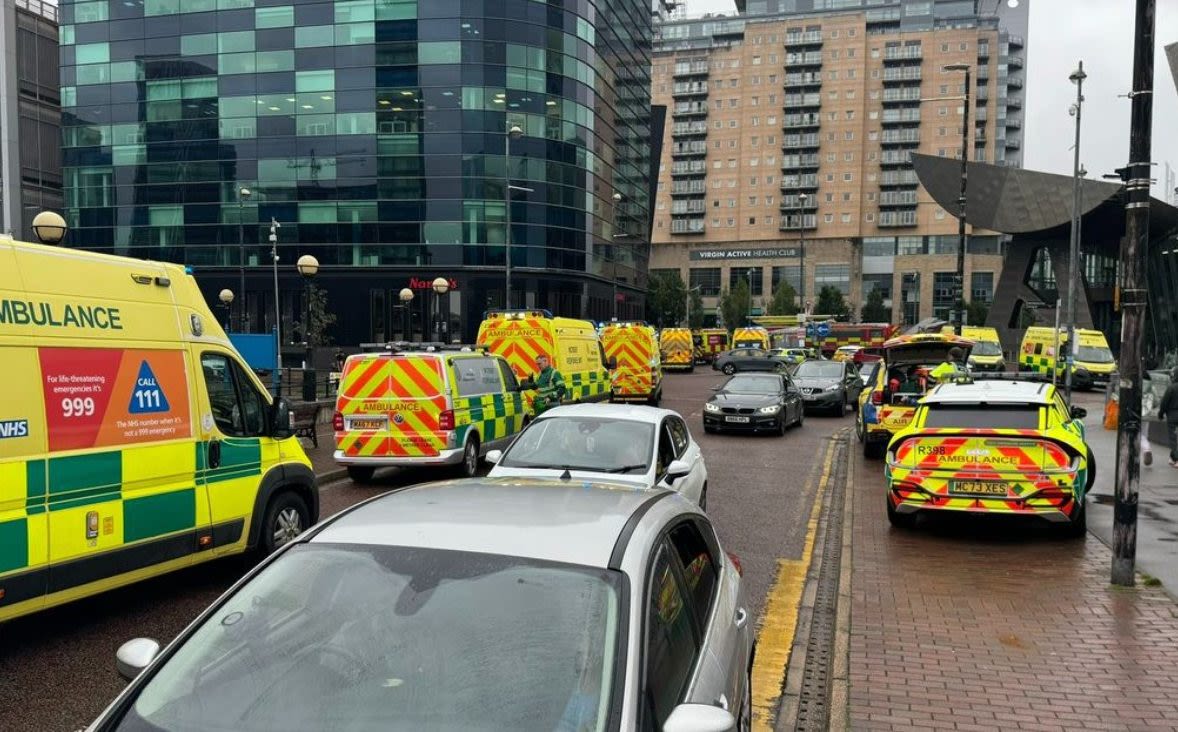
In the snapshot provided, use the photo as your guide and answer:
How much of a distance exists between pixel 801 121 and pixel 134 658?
109 m

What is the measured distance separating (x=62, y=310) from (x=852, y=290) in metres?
104

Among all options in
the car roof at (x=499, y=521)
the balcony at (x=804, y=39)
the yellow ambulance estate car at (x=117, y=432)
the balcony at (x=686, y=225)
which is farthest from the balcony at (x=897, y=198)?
the car roof at (x=499, y=521)

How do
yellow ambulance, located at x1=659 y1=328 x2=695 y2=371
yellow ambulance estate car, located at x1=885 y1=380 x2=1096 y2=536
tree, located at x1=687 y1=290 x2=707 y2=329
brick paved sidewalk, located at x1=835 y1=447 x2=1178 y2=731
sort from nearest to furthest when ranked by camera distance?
brick paved sidewalk, located at x1=835 y1=447 x2=1178 y2=731 < yellow ambulance estate car, located at x1=885 y1=380 x2=1096 y2=536 < yellow ambulance, located at x1=659 y1=328 x2=695 y2=371 < tree, located at x1=687 y1=290 x2=707 y2=329

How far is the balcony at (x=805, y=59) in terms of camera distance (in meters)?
103

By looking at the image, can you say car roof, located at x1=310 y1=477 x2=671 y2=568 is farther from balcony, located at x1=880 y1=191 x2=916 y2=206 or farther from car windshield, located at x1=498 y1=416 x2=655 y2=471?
balcony, located at x1=880 y1=191 x2=916 y2=206

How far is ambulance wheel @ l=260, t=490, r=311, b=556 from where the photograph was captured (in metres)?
7.05

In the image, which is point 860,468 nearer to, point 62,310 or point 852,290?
point 62,310

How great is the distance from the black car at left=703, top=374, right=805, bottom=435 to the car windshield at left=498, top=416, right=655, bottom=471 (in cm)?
1043

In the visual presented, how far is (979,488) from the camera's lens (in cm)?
823

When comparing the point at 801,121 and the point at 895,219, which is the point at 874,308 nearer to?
the point at 895,219

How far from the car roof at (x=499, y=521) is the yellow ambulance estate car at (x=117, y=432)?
298 centimetres

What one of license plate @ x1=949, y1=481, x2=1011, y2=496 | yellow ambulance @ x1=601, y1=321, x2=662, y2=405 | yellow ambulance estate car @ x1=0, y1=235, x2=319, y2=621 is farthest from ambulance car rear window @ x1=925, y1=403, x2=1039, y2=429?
yellow ambulance @ x1=601, y1=321, x2=662, y2=405

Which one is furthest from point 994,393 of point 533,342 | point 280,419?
point 533,342

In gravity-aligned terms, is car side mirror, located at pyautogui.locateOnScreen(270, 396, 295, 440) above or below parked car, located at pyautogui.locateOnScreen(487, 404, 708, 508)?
above
